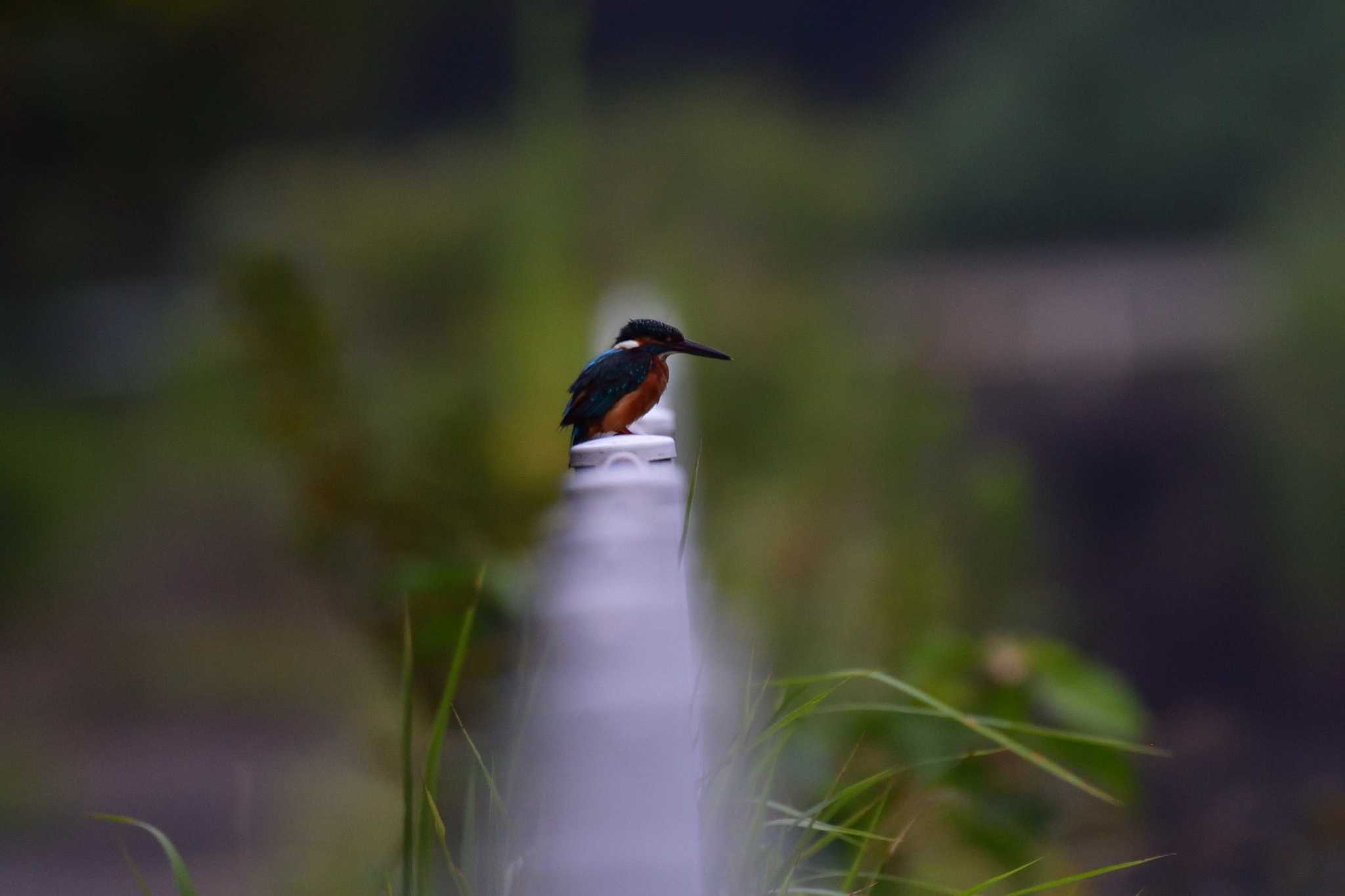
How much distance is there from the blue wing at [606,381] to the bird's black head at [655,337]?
11mm

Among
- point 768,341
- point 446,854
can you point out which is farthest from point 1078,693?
point 768,341

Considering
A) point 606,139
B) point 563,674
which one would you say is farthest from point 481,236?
point 563,674

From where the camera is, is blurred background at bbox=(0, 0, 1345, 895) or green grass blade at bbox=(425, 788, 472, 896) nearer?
green grass blade at bbox=(425, 788, 472, 896)

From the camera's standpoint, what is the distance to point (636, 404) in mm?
534

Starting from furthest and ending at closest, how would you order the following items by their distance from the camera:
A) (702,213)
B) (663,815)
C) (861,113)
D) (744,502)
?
(861,113)
(702,213)
(744,502)
(663,815)

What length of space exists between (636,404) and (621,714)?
28 cm

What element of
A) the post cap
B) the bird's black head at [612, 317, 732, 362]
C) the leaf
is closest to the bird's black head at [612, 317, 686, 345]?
the bird's black head at [612, 317, 732, 362]

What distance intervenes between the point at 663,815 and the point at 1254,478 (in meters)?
2.60

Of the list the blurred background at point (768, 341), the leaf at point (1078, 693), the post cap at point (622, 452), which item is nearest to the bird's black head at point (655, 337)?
the post cap at point (622, 452)

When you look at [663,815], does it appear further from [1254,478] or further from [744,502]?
[1254,478]

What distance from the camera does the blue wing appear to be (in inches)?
20.8

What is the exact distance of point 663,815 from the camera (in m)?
0.27

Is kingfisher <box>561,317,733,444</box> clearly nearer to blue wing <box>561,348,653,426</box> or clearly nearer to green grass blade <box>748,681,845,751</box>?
blue wing <box>561,348,653,426</box>

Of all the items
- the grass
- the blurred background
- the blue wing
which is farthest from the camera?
the blurred background
